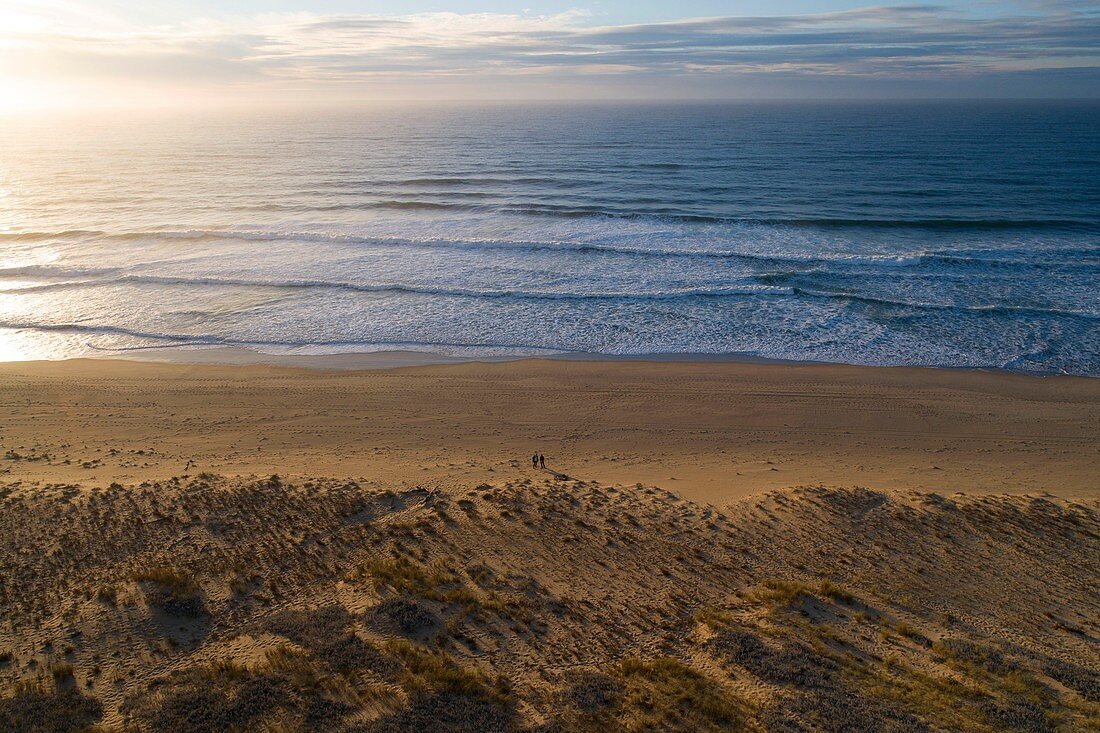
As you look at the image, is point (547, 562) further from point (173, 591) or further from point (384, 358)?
point (384, 358)

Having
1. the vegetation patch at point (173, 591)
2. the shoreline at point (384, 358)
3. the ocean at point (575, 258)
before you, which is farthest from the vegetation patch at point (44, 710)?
the ocean at point (575, 258)

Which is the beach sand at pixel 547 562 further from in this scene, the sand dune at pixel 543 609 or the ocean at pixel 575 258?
the ocean at pixel 575 258

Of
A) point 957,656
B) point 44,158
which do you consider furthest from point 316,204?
point 44,158

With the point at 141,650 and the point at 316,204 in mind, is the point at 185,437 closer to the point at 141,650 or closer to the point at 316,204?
the point at 141,650

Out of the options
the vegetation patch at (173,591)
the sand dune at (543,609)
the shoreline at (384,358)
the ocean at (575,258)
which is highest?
the ocean at (575,258)

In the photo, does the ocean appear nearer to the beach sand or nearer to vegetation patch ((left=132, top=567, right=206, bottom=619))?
the beach sand

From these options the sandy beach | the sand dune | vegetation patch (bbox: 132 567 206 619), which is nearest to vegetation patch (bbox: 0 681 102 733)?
the sand dune
